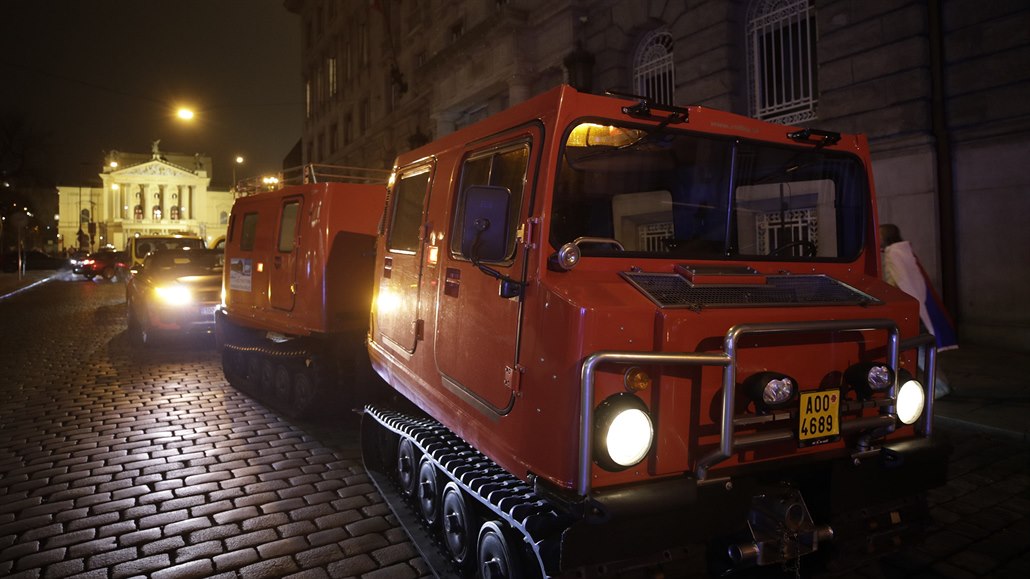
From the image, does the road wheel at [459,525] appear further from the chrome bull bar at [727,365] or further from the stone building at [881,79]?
the stone building at [881,79]

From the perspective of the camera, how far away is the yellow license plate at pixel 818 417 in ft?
9.00

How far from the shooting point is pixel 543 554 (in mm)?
2410

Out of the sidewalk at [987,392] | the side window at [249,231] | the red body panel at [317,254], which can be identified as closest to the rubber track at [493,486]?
the red body panel at [317,254]

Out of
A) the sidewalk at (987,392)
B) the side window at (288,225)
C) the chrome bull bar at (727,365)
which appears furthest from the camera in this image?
the side window at (288,225)

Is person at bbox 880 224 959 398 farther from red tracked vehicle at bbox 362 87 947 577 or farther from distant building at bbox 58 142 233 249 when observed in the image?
distant building at bbox 58 142 233 249

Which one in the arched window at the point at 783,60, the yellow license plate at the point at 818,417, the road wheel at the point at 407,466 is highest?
the arched window at the point at 783,60

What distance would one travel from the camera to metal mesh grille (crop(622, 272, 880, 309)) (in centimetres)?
267

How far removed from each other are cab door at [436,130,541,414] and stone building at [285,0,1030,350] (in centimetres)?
936

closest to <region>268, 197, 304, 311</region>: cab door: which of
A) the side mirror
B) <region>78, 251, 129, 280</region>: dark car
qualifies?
the side mirror

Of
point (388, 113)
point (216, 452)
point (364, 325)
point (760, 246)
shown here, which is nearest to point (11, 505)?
point (216, 452)

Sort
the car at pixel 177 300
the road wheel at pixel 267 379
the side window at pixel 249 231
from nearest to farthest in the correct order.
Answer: the road wheel at pixel 267 379 < the side window at pixel 249 231 < the car at pixel 177 300

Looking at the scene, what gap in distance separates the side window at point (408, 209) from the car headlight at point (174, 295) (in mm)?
7095

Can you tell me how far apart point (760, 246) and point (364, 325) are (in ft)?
13.5

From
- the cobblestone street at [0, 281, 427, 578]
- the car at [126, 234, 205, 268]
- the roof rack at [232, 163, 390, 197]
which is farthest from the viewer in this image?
the car at [126, 234, 205, 268]
